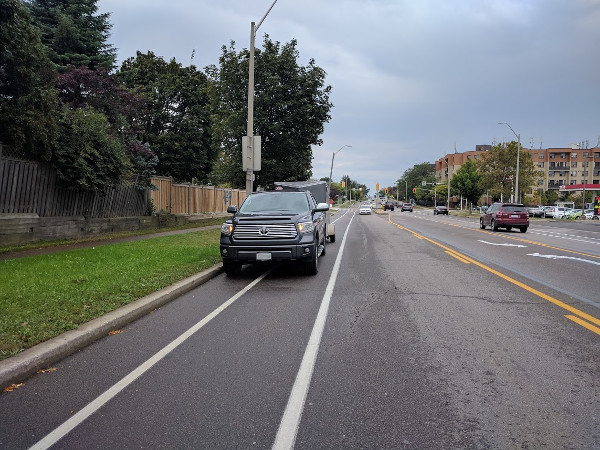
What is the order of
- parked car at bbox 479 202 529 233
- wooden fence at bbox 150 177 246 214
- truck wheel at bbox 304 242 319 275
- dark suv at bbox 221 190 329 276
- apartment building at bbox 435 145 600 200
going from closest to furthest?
dark suv at bbox 221 190 329 276 → truck wheel at bbox 304 242 319 275 → wooden fence at bbox 150 177 246 214 → parked car at bbox 479 202 529 233 → apartment building at bbox 435 145 600 200

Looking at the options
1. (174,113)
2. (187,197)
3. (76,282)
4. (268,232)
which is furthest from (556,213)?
(76,282)

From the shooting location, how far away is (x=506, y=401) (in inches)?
145

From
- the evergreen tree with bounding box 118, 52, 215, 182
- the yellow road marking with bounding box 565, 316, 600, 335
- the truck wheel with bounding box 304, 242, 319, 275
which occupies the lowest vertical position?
the yellow road marking with bounding box 565, 316, 600, 335

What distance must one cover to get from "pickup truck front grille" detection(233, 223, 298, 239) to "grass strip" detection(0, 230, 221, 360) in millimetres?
1379

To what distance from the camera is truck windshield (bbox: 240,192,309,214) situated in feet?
34.5

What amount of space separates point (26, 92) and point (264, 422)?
13311mm

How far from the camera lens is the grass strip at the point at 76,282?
5.22 m

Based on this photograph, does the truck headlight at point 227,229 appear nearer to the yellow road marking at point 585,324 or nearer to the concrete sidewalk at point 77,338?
the concrete sidewalk at point 77,338

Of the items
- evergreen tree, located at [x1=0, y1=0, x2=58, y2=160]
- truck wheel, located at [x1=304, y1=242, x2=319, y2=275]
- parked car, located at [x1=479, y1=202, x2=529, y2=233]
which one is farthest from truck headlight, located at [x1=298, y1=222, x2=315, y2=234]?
parked car, located at [x1=479, y1=202, x2=529, y2=233]

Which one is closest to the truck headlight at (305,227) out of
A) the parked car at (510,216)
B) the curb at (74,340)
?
the curb at (74,340)

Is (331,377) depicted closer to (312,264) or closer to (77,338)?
(77,338)

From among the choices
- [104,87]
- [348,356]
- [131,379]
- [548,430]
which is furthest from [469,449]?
[104,87]

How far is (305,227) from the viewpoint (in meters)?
9.51

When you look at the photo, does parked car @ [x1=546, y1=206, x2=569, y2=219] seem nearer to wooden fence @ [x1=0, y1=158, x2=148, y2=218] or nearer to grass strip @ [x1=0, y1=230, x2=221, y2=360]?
wooden fence @ [x1=0, y1=158, x2=148, y2=218]
